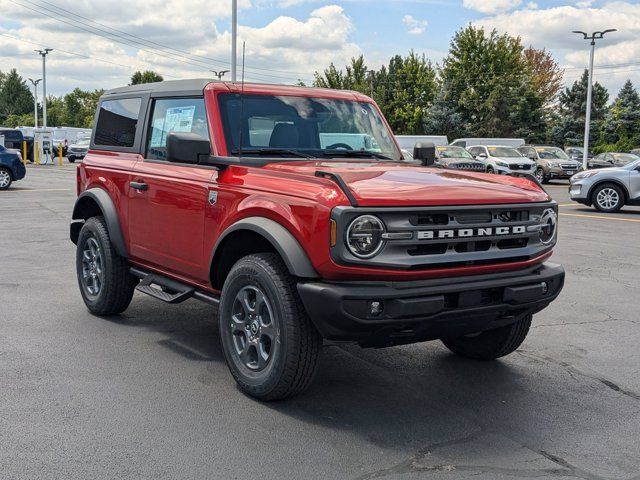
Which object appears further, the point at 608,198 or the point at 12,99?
the point at 12,99

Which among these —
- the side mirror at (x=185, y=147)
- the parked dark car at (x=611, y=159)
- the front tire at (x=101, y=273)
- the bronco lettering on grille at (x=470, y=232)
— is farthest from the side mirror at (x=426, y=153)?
the parked dark car at (x=611, y=159)

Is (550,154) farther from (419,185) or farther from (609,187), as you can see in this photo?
(419,185)

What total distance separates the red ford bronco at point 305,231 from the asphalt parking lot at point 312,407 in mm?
309

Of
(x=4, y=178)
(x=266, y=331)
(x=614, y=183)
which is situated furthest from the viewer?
(x=4, y=178)

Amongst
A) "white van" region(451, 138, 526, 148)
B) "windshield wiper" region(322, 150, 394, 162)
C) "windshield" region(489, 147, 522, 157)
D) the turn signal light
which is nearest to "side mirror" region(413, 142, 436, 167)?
"windshield wiper" region(322, 150, 394, 162)

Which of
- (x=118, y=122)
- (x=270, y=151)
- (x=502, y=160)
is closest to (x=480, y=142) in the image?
(x=502, y=160)

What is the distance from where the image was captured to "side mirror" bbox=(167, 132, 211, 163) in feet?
15.1

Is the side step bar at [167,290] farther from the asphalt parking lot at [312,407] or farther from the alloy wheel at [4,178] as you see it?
the alloy wheel at [4,178]

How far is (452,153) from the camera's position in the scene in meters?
31.5

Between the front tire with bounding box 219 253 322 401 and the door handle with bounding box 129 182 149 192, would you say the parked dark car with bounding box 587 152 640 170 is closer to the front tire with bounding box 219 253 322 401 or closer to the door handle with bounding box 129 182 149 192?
the door handle with bounding box 129 182 149 192

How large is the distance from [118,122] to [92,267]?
1.28 metres

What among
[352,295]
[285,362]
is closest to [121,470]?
[285,362]

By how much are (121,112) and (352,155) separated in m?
2.18

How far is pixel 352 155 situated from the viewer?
18.1 ft
